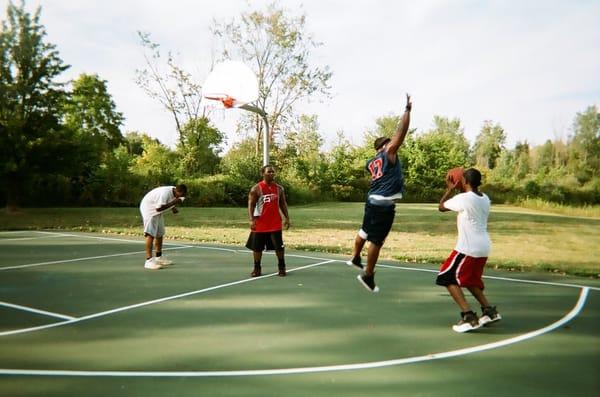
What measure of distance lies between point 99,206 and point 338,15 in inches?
720

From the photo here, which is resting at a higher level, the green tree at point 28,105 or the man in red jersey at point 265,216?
the green tree at point 28,105

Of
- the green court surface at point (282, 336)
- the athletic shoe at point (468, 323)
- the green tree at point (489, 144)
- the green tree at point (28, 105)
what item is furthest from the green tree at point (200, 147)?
the green tree at point (489, 144)

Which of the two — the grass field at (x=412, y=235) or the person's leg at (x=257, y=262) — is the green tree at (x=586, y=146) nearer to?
the grass field at (x=412, y=235)

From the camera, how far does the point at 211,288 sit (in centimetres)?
661

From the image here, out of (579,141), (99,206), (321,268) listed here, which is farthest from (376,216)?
(99,206)

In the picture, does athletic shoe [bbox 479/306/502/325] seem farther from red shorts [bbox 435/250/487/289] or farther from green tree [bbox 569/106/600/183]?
green tree [bbox 569/106/600/183]

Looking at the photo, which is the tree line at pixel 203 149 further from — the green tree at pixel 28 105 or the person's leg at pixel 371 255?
the person's leg at pixel 371 255

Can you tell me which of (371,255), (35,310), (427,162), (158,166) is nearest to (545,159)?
(427,162)

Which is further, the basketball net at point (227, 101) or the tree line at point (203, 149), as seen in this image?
the tree line at point (203, 149)

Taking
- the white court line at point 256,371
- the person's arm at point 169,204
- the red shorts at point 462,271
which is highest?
the person's arm at point 169,204

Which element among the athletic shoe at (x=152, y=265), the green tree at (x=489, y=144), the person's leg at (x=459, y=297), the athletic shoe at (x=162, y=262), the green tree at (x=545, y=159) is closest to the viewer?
the person's leg at (x=459, y=297)

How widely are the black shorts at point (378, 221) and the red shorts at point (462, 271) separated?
856mm

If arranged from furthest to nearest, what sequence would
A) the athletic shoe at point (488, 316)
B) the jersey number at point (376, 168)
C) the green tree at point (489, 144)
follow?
the green tree at point (489, 144), the jersey number at point (376, 168), the athletic shoe at point (488, 316)

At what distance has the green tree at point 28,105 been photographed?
60.1ft
